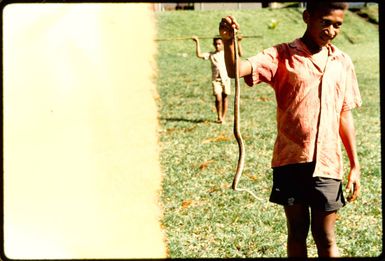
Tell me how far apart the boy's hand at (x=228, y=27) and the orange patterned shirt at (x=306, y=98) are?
0.83 feet

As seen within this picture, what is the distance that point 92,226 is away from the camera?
3916 mm

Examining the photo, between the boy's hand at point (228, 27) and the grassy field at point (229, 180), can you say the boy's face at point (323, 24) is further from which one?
the grassy field at point (229, 180)

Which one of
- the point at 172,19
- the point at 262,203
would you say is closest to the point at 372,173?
the point at 262,203

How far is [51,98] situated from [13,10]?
0.55 m

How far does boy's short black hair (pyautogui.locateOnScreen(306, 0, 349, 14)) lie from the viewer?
2422 millimetres

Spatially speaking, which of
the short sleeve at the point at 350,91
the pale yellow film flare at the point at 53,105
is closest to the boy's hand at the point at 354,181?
the short sleeve at the point at 350,91

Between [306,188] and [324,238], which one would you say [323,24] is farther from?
[324,238]

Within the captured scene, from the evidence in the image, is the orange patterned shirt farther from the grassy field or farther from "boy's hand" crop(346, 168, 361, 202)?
the grassy field

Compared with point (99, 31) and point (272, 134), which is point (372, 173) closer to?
point (272, 134)

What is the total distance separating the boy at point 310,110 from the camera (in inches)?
98.7

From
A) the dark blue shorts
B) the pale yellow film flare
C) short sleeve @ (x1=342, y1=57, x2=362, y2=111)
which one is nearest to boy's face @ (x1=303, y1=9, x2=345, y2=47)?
short sleeve @ (x1=342, y1=57, x2=362, y2=111)

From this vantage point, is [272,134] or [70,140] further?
[272,134]

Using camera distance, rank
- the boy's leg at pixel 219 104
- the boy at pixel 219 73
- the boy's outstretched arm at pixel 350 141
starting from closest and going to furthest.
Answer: the boy's outstretched arm at pixel 350 141, the boy at pixel 219 73, the boy's leg at pixel 219 104

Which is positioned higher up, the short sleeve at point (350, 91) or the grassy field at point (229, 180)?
the short sleeve at point (350, 91)
